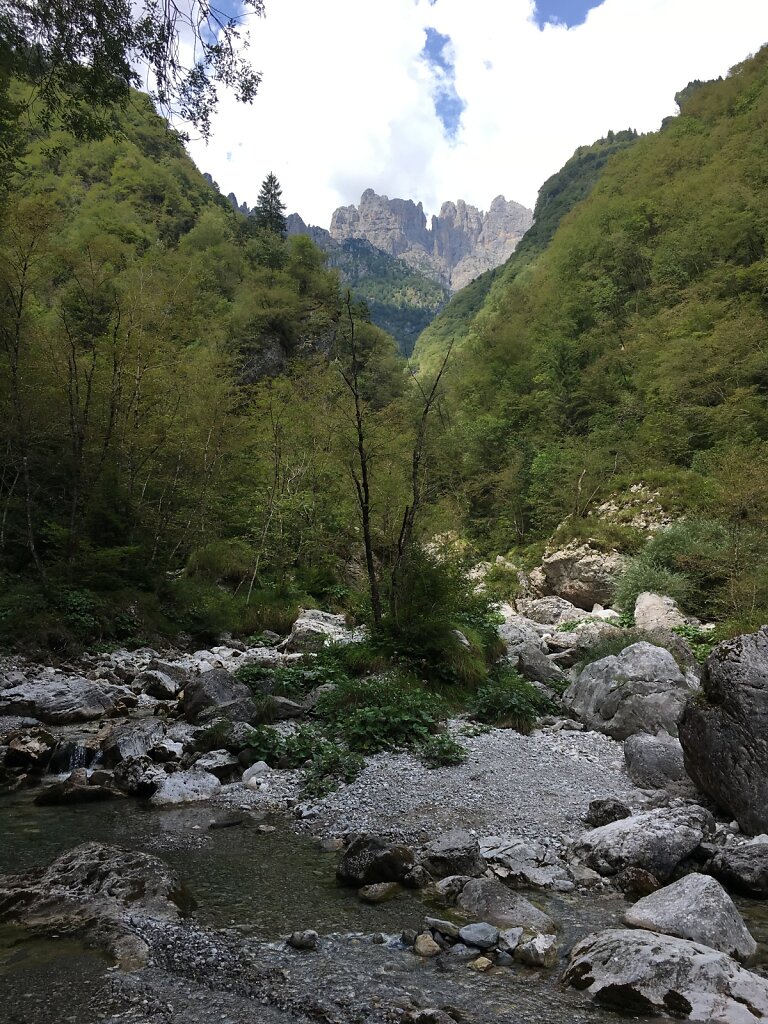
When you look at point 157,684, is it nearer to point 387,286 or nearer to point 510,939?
point 510,939

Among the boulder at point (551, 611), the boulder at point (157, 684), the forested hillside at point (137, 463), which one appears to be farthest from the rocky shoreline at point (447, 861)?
the boulder at point (551, 611)

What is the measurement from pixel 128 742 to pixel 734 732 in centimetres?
656

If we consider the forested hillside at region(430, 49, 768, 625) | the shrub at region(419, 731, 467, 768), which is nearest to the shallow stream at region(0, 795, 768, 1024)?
the shrub at region(419, 731, 467, 768)

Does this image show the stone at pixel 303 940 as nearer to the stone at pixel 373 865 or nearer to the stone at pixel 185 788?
the stone at pixel 373 865

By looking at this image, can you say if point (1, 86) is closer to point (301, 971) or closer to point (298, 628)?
point (301, 971)

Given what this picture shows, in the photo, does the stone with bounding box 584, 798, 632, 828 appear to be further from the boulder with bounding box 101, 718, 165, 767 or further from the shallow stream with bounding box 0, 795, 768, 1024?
the boulder with bounding box 101, 718, 165, 767

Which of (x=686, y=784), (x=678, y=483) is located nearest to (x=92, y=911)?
(x=686, y=784)

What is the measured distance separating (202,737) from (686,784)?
5.58 metres

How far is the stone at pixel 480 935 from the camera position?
11.5ft

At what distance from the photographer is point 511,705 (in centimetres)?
834

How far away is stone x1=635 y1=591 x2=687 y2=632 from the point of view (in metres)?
14.8

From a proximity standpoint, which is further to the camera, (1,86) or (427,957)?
(1,86)

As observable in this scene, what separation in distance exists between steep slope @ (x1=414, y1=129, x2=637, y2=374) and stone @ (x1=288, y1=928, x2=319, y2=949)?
234 feet

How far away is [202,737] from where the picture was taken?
7367 mm
